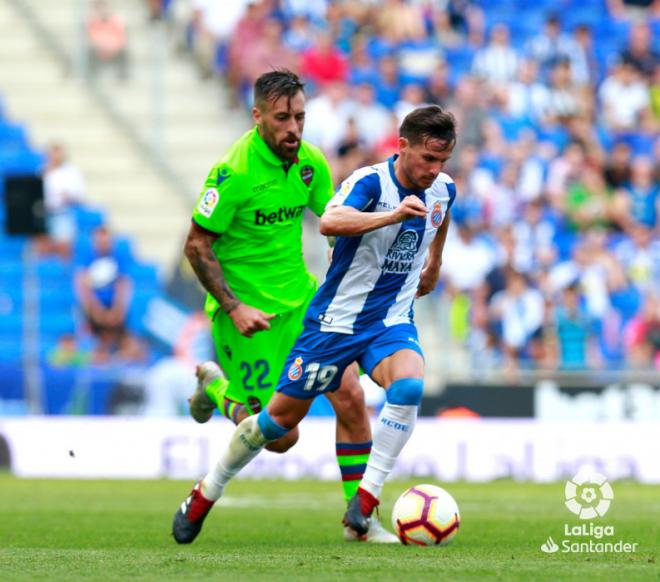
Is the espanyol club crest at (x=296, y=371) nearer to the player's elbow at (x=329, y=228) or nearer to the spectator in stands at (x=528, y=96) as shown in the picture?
the player's elbow at (x=329, y=228)

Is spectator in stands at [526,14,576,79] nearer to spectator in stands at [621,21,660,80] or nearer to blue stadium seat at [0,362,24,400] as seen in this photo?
spectator in stands at [621,21,660,80]

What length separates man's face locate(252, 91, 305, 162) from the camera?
9.11m

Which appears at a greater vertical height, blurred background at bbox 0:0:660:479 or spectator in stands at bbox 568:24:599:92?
spectator in stands at bbox 568:24:599:92

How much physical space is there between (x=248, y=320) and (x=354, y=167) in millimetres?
9739

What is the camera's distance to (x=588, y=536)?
30.7 feet

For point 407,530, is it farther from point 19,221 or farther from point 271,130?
point 19,221

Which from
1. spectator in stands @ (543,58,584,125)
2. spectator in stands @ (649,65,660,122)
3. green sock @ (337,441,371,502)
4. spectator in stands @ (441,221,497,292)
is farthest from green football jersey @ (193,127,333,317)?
spectator in stands @ (649,65,660,122)

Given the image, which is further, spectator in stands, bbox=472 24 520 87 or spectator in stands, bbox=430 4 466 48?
spectator in stands, bbox=430 4 466 48

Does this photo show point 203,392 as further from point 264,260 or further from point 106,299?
point 106,299

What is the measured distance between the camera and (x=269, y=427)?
28.9 feet

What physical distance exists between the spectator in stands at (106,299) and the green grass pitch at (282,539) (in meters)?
3.74

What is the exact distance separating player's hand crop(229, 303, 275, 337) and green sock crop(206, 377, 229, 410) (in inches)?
30.9

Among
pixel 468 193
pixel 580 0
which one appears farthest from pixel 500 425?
pixel 580 0

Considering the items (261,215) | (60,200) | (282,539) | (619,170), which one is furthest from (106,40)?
(282,539)
